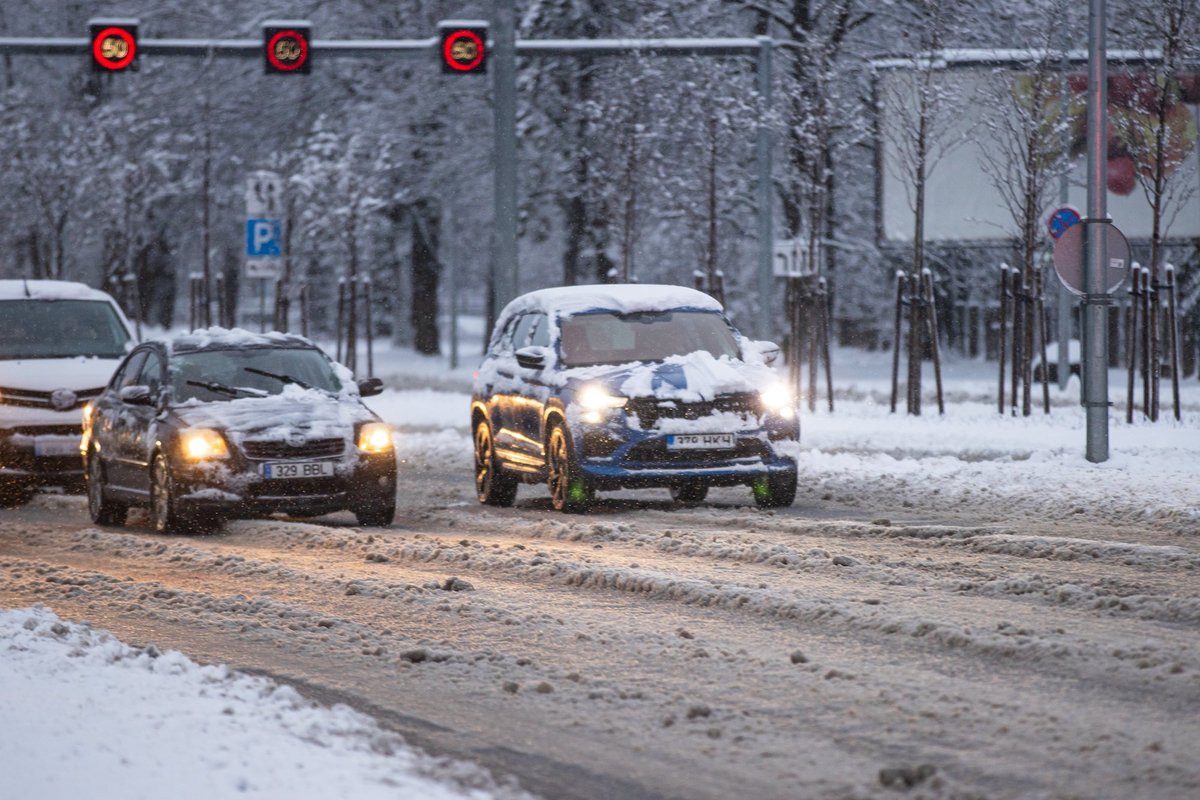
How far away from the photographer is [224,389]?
47.9 feet

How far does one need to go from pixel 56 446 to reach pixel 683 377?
5.85m

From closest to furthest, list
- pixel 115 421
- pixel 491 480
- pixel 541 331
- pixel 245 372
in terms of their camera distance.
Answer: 1. pixel 245 372
2. pixel 115 421
3. pixel 541 331
4. pixel 491 480

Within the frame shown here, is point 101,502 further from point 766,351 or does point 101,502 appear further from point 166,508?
point 766,351

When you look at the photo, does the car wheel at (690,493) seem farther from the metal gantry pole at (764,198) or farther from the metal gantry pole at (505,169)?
the metal gantry pole at (764,198)

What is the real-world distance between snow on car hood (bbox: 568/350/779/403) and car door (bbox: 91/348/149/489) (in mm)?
3537

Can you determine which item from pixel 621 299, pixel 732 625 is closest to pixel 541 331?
pixel 621 299

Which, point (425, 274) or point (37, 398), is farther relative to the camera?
point (425, 274)

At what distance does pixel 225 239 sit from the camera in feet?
175

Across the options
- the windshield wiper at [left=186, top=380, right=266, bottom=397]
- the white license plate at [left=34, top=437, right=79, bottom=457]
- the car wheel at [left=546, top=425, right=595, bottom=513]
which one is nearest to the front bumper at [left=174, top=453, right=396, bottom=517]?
the windshield wiper at [left=186, top=380, right=266, bottom=397]

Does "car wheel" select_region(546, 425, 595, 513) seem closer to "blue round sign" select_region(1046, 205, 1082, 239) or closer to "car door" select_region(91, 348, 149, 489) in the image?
"car door" select_region(91, 348, 149, 489)

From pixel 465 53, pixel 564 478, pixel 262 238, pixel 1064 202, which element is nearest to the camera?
pixel 564 478

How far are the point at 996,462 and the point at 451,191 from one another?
83.3 ft

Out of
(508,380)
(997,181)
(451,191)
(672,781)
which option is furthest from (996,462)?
(451,191)

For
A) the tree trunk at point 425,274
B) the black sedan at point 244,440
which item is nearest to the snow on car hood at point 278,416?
the black sedan at point 244,440
